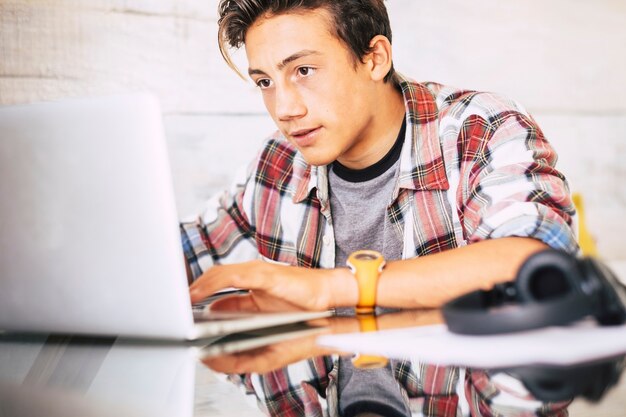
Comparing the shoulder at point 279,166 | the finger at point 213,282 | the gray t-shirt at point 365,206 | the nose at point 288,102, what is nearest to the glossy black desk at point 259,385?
the finger at point 213,282

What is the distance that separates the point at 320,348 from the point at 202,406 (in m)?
0.27

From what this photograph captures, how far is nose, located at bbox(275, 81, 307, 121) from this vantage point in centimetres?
172

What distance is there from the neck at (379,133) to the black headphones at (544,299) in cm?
116

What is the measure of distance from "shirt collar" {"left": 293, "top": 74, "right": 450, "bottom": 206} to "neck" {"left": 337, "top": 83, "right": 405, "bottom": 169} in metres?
0.05

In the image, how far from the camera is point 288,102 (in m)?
1.72

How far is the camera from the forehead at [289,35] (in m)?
1.73

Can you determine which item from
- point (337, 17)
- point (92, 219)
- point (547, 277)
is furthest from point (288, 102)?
point (547, 277)

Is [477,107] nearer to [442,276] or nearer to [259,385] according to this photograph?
[442,276]

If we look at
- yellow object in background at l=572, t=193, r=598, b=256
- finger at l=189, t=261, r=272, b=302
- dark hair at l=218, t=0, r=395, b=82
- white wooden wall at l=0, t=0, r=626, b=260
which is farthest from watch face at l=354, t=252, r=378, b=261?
white wooden wall at l=0, t=0, r=626, b=260

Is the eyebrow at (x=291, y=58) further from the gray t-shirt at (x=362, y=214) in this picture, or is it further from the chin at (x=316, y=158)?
the gray t-shirt at (x=362, y=214)

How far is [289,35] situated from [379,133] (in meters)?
0.36

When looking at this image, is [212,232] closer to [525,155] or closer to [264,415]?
[525,155]

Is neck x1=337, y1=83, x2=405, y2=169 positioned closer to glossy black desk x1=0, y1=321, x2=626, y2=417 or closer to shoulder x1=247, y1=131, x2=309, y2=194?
shoulder x1=247, y1=131, x2=309, y2=194

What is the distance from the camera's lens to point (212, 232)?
2.04 meters
